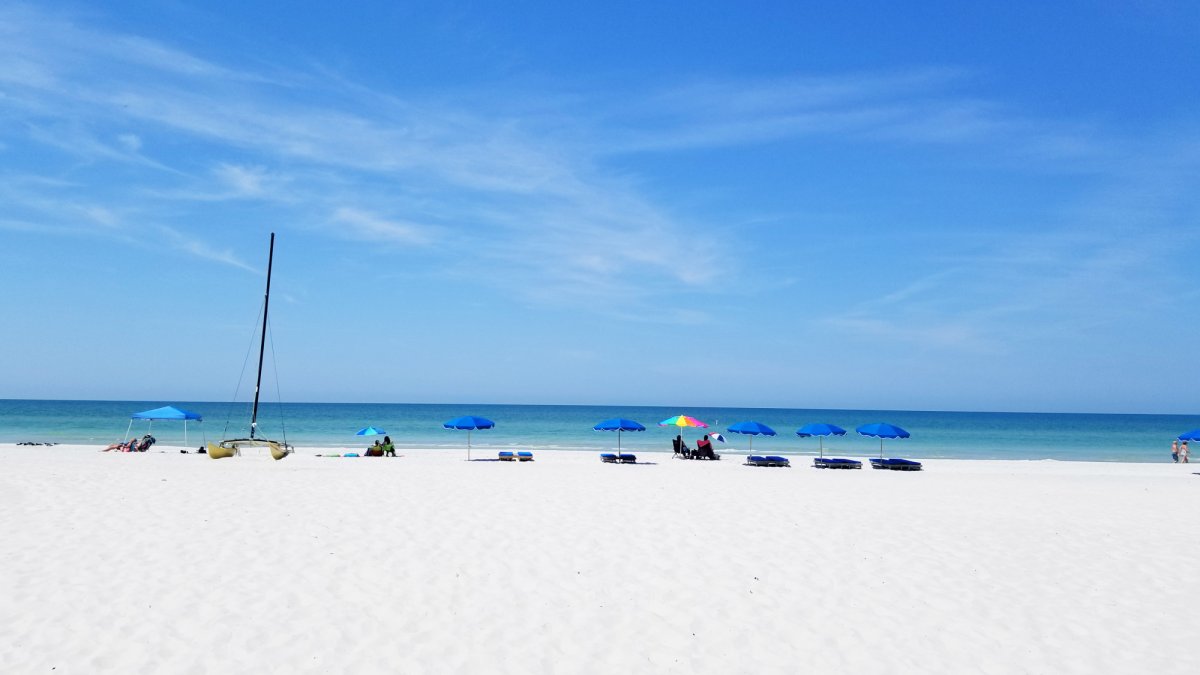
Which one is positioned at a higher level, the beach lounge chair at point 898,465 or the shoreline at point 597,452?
the beach lounge chair at point 898,465

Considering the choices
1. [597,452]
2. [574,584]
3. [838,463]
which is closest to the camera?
[574,584]

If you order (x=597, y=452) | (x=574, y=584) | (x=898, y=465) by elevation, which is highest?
(x=898, y=465)

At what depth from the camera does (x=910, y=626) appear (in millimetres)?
7500

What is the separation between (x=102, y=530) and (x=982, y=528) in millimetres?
13419

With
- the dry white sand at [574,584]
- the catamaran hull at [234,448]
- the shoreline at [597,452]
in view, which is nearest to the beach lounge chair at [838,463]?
the shoreline at [597,452]

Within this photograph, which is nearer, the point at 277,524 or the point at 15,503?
the point at 277,524

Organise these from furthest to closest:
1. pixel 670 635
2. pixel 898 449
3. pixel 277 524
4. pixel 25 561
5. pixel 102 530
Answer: pixel 898 449, pixel 277 524, pixel 102 530, pixel 25 561, pixel 670 635

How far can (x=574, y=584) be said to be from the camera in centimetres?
862

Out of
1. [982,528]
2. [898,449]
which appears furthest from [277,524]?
[898,449]

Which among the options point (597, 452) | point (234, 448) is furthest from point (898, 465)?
point (234, 448)

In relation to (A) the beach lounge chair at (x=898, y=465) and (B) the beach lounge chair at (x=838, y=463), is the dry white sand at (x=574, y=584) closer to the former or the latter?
(A) the beach lounge chair at (x=898, y=465)

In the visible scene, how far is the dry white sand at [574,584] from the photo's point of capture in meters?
6.62

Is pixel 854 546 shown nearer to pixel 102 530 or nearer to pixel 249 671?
pixel 249 671

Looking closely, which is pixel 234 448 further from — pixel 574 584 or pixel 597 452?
pixel 574 584
